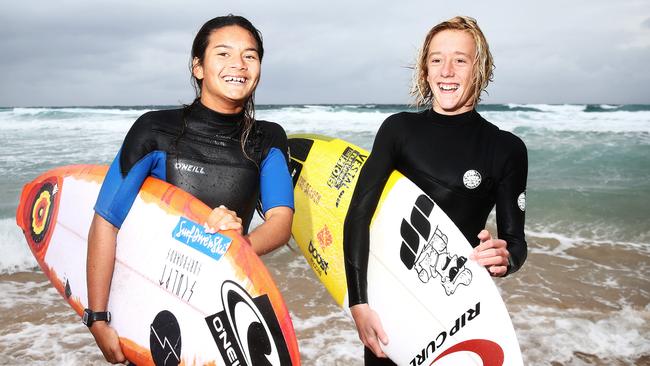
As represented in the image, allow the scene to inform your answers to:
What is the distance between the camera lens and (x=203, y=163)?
2141mm

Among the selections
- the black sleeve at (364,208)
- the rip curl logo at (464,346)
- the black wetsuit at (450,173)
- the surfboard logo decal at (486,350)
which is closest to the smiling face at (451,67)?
the black wetsuit at (450,173)

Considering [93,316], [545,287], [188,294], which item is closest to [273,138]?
[188,294]

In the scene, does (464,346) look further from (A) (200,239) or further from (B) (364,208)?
(A) (200,239)

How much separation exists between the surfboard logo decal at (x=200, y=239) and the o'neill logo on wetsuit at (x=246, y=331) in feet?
0.46

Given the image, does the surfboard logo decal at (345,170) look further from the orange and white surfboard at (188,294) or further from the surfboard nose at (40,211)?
the surfboard nose at (40,211)

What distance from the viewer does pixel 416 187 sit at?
2332 millimetres

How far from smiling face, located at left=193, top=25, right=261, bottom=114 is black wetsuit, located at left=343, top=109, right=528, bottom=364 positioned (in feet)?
1.97

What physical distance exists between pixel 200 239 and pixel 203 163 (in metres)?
0.33

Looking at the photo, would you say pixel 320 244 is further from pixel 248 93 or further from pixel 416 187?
pixel 248 93

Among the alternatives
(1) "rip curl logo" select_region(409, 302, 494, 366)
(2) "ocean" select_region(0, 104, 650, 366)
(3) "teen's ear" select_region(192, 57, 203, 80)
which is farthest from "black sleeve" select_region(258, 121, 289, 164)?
(2) "ocean" select_region(0, 104, 650, 366)

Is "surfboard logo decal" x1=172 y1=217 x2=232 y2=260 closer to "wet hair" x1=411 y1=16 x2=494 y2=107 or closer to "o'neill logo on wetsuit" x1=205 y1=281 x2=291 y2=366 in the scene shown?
"o'neill logo on wetsuit" x1=205 y1=281 x2=291 y2=366

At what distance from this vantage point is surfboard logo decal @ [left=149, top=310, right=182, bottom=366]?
2.20 m

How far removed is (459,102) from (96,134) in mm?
18853

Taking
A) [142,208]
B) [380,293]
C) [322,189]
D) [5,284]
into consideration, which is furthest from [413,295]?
[5,284]
